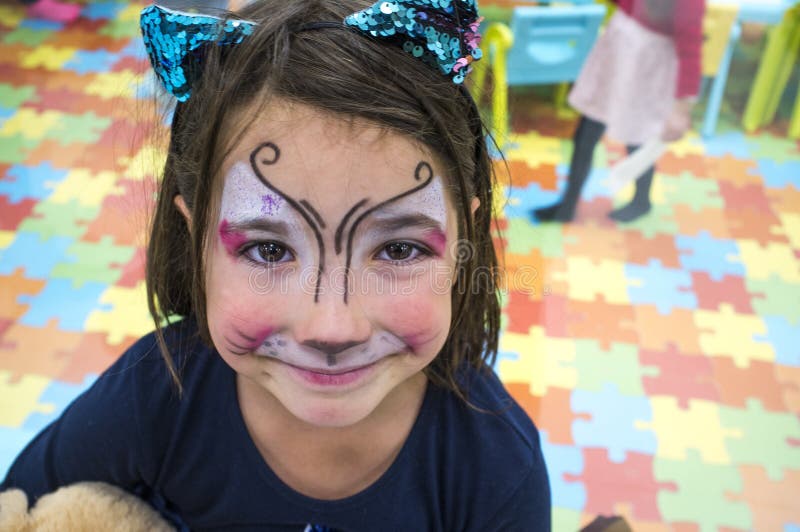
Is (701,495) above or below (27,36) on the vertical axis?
below

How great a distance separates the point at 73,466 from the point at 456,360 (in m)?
0.43

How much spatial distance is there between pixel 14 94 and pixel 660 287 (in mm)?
1971

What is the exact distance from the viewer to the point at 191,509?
0.84 meters

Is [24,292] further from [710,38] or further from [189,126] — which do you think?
[710,38]

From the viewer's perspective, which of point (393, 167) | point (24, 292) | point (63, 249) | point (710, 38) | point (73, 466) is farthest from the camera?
point (710, 38)

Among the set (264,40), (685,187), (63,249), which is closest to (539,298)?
(685,187)

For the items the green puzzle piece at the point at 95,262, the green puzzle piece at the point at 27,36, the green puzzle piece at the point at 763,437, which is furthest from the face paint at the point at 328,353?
the green puzzle piece at the point at 27,36

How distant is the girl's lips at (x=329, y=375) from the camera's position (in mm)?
687

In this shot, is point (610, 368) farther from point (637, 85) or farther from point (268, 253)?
point (268, 253)

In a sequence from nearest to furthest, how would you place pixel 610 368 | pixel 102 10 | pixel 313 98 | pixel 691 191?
pixel 313 98 → pixel 610 368 → pixel 691 191 → pixel 102 10

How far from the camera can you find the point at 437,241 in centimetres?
69

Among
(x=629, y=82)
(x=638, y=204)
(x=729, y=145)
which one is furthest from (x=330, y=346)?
(x=729, y=145)

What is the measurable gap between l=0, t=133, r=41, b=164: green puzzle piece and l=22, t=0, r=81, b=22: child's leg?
0.73 metres

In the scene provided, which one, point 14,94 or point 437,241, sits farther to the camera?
point 14,94
